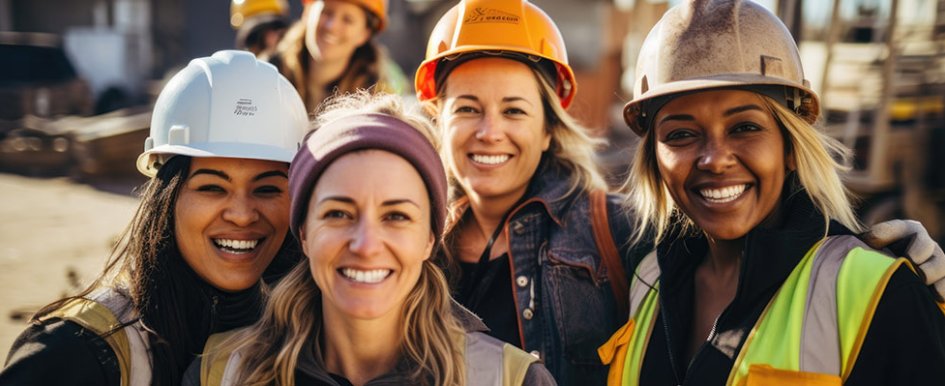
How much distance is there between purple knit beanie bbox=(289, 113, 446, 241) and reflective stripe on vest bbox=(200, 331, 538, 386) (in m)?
0.44

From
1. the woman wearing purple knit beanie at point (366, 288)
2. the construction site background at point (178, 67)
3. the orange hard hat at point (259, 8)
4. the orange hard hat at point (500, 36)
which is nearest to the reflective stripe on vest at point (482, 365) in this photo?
the woman wearing purple knit beanie at point (366, 288)

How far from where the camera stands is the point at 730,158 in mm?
2701

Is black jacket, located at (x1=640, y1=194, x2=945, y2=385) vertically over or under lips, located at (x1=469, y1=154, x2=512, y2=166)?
under

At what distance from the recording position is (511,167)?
3.59m

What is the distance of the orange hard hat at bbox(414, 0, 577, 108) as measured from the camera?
359 cm

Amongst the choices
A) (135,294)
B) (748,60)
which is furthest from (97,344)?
(748,60)

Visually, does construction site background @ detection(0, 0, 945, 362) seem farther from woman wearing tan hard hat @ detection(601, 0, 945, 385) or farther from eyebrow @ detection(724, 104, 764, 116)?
eyebrow @ detection(724, 104, 764, 116)

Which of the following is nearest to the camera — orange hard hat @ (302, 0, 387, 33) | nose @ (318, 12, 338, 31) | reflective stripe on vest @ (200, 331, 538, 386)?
reflective stripe on vest @ (200, 331, 538, 386)

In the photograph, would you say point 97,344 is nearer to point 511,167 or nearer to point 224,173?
point 224,173

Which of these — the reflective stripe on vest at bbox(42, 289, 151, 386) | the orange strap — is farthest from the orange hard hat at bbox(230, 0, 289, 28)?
the reflective stripe on vest at bbox(42, 289, 151, 386)

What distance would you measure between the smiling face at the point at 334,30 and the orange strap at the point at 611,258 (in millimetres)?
3085

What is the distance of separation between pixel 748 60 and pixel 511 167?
1.19 metres

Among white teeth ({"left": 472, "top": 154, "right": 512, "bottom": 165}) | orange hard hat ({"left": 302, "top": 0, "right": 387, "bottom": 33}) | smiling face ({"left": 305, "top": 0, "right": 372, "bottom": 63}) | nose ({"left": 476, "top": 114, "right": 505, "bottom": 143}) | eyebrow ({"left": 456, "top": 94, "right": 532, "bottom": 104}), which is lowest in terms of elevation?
white teeth ({"left": 472, "top": 154, "right": 512, "bottom": 165})

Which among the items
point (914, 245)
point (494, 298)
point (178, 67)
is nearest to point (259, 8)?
point (494, 298)
